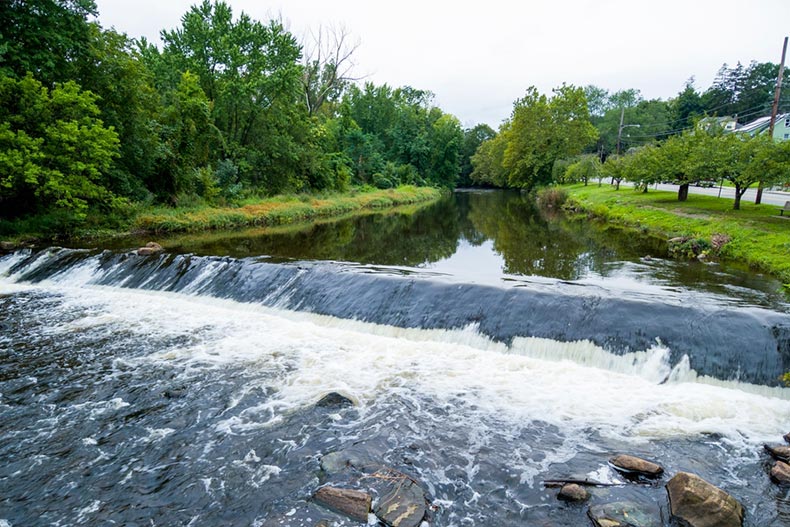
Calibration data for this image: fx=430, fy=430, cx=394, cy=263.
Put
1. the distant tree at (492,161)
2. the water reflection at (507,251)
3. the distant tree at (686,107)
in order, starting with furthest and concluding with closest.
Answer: the distant tree at (686,107) → the distant tree at (492,161) → the water reflection at (507,251)

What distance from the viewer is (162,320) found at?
10.3 metres

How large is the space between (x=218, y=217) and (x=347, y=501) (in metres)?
21.2

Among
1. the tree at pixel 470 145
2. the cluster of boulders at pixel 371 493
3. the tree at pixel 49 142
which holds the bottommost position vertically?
the cluster of boulders at pixel 371 493

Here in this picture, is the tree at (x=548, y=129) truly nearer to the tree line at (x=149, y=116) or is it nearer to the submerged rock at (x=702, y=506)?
the tree line at (x=149, y=116)

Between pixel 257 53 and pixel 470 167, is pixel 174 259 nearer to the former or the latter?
pixel 257 53

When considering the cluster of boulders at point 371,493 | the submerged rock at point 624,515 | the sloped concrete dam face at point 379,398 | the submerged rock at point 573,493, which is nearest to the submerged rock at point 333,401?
the sloped concrete dam face at point 379,398

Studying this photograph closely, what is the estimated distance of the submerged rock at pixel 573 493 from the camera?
450cm

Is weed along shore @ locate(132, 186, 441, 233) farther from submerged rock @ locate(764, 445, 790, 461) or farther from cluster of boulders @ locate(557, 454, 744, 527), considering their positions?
submerged rock @ locate(764, 445, 790, 461)

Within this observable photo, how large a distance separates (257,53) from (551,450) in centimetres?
3189

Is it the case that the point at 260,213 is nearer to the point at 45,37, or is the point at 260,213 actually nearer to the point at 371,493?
the point at 45,37

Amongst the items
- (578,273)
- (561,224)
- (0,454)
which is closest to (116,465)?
(0,454)

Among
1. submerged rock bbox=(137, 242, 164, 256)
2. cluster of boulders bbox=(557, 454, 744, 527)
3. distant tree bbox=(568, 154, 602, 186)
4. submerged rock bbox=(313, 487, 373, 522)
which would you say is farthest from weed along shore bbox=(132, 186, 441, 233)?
cluster of boulders bbox=(557, 454, 744, 527)

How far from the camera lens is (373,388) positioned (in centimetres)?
711

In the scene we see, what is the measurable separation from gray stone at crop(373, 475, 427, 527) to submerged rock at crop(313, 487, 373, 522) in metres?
0.13
